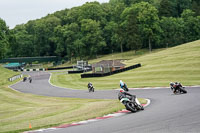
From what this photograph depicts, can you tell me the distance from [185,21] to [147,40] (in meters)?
15.2

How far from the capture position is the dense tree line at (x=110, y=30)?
345 ft

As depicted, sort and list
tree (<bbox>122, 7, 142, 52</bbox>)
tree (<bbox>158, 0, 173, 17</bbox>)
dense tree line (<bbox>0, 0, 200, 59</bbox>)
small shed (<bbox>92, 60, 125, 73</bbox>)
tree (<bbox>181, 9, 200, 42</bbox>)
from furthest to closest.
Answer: tree (<bbox>158, 0, 173, 17</bbox>)
dense tree line (<bbox>0, 0, 200, 59</bbox>)
tree (<bbox>181, 9, 200, 42</bbox>)
tree (<bbox>122, 7, 142, 52</bbox>)
small shed (<bbox>92, 60, 125, 73</bbox>)

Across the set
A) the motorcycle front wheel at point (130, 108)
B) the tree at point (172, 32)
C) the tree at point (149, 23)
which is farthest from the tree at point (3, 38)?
the motorcycle front wheel at point (130, 108)

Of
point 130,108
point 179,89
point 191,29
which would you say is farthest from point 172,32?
point 130,108

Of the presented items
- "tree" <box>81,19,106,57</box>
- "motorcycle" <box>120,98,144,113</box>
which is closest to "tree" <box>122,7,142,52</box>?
"tree" <box>81,19,106,57</box>

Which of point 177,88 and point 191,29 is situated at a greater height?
point 191,29

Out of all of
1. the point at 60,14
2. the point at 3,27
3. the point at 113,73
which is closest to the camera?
the point at 113,73

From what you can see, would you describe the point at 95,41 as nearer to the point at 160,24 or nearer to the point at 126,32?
the point at 126,32

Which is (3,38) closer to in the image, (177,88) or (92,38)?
(92,38)

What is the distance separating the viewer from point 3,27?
92.8m

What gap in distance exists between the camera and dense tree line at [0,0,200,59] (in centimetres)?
10519

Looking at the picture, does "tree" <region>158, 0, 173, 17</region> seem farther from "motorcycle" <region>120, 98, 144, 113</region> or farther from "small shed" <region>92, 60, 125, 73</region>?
"motorcycle" <region>120, 98, 144, 113</region>

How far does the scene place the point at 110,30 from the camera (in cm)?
12119

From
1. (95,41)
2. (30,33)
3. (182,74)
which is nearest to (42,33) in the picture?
(30,33)
